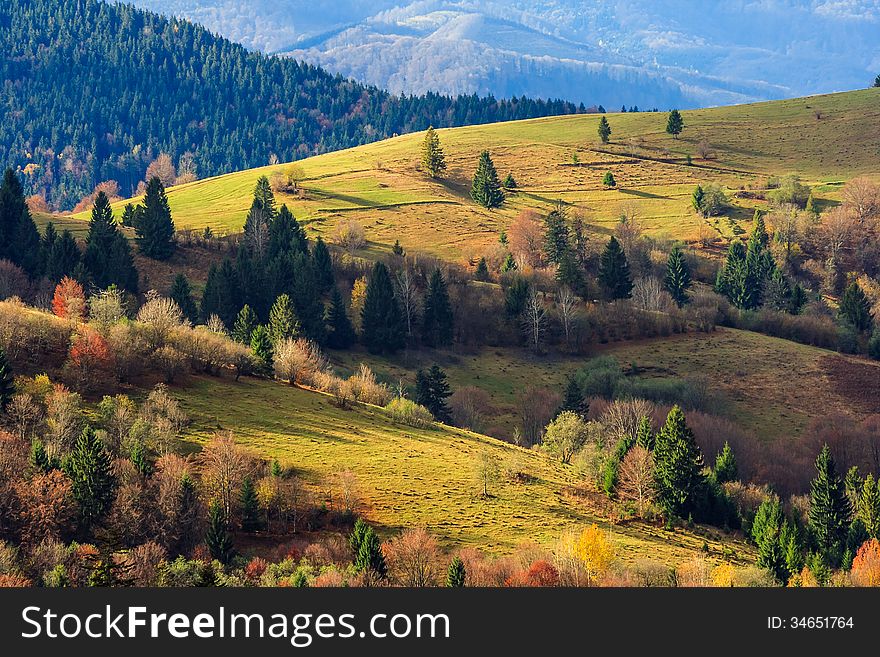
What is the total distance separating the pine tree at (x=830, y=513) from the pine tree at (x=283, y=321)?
55.4 meters

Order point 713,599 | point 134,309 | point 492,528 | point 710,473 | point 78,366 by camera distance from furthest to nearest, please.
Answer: point 134,309 < point 710,473 < point 78,366 < point 492,528 < point 713,599

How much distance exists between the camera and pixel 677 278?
142750 mm

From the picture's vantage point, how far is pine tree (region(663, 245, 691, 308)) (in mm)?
140875

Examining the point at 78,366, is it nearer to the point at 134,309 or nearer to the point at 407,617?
the point at 134,309

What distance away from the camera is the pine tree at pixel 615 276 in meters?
137

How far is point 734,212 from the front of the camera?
171875mm

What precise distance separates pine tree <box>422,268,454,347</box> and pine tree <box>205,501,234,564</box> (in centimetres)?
6840

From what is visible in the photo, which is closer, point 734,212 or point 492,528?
point 492,528

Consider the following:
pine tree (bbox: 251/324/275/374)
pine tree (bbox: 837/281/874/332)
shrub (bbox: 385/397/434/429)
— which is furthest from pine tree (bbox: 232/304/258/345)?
pine tree (bbox: 837/281/874/332)

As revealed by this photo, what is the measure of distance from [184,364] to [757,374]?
67856mm

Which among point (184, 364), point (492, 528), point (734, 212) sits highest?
point (734, 212)

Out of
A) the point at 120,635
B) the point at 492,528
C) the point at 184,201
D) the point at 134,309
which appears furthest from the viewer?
the point at 184,201

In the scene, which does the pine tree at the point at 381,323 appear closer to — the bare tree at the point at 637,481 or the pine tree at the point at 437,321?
the pine tree at the point at 437,321

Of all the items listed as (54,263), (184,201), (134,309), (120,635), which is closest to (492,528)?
(120,635)
